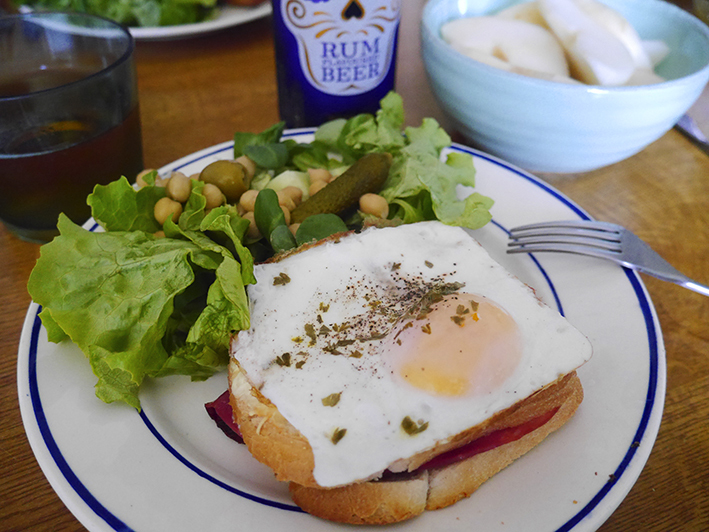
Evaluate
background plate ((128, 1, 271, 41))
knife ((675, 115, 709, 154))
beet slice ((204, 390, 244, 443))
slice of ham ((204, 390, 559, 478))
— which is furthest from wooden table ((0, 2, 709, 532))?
beet slice ((204, 390, 244, 443))

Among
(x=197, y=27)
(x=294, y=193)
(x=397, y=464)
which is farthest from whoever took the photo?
(x=197, y=27)

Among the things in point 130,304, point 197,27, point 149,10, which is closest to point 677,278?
point 130,304

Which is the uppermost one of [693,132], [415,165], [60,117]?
[60,117]

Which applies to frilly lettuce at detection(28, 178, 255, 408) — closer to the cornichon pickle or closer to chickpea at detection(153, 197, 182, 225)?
chickpea at detection(153, 197, 182, 225)

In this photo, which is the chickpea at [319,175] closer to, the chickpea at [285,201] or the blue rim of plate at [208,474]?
the chickpea at [285,201]

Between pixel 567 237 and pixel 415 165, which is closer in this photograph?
pixel 567 237

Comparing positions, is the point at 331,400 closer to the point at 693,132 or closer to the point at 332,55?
the point at 332,55

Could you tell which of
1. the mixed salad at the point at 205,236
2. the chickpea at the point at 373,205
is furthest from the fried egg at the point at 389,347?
the chickpea at the point at 373,205

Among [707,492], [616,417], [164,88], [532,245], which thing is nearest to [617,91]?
[532,245]

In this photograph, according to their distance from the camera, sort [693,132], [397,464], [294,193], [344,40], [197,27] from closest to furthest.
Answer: [397,464]
[294,193]
[344,40]
[693,132]
[197,27]
